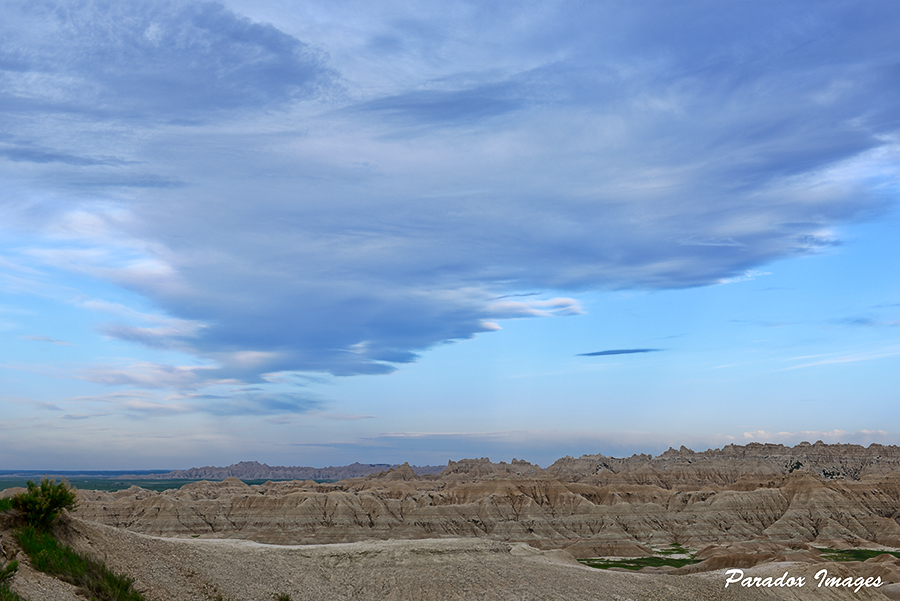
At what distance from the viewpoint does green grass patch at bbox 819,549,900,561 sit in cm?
10250

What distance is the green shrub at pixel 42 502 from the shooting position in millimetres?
23469

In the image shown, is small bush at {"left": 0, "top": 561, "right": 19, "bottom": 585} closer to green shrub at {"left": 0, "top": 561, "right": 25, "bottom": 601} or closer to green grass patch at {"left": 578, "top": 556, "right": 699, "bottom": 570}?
green shrub at {"left": 0, "top": 561, "right": 25, "bottom": 601}

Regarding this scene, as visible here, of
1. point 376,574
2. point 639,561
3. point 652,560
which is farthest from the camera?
point 652,560

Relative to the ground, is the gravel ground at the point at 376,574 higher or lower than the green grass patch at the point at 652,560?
higher

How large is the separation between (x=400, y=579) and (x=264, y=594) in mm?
9619

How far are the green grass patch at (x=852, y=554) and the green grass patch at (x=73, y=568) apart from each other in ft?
343

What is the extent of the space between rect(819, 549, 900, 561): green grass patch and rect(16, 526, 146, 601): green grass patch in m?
104

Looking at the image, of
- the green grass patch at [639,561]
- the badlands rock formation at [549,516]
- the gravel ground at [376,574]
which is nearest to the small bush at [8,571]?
the gravel ground at [376,574]

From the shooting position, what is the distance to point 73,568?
72.8ft

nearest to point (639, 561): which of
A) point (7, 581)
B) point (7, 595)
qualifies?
point (7, 581)

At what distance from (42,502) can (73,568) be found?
2931mm

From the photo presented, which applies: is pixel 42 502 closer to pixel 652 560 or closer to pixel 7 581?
pixel 7 581

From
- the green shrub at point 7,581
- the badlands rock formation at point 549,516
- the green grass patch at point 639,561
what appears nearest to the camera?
the green shrub at point 7,581

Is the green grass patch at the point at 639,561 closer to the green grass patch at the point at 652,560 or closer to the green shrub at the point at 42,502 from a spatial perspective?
the green grass patch at the point at 652,560
